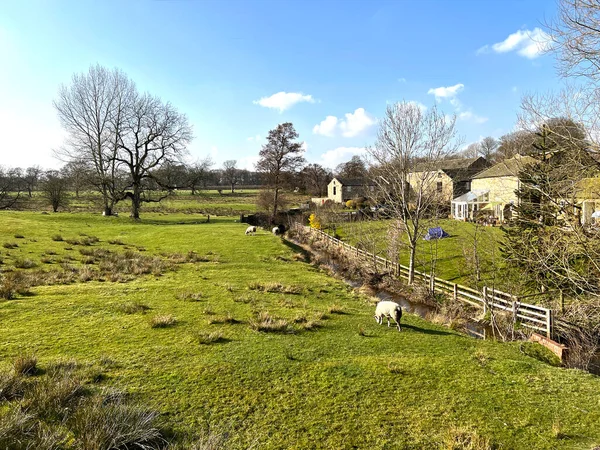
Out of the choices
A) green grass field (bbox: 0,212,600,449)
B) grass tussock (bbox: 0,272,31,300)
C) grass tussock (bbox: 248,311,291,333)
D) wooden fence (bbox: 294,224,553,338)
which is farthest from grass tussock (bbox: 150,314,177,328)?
wooden fence (bbox: 294,224,553,338)

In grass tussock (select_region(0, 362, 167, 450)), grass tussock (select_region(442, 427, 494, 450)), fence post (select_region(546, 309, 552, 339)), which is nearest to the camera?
grass tussock (select_region(0, 362, 167, 450))

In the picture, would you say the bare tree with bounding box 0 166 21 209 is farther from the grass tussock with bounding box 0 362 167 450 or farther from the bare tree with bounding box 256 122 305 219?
the grass tussock with bounding box 0 362 167 450

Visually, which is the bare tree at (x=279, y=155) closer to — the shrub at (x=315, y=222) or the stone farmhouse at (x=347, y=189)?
the shrub at (x=315, y=222)

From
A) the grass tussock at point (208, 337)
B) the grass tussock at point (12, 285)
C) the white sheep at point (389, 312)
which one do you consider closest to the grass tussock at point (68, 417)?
the grass tussock at point (208, 337)

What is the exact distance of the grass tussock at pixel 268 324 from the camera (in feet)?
33.5

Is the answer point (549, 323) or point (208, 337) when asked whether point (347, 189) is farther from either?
point (208, 337)

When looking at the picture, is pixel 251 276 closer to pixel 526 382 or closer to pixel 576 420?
pixel 526 382

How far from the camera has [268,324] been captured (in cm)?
1039

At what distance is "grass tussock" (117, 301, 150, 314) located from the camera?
10.9 metres

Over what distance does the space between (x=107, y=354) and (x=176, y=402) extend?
2.68m

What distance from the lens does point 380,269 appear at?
23.0 meters

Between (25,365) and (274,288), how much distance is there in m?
10.2

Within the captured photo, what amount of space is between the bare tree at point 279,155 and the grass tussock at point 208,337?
38569 millimetres

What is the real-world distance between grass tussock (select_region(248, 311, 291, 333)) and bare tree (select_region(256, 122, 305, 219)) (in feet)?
121
